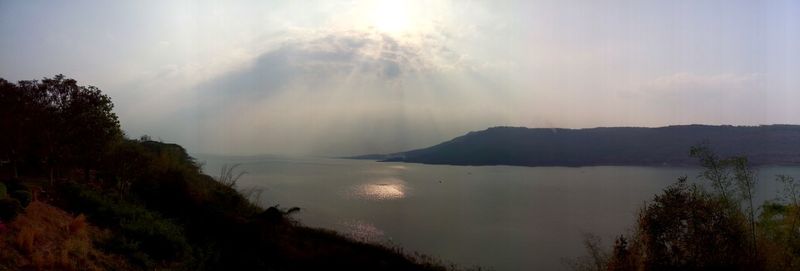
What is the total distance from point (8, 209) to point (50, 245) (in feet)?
7.07

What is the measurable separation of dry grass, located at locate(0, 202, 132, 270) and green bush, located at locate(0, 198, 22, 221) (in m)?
0.21

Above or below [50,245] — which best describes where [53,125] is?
above

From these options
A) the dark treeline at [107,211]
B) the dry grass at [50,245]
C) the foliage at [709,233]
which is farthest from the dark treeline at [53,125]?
the foliage at [709,233]

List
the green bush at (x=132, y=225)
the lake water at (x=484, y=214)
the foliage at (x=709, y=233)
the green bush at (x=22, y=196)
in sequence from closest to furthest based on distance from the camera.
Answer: the green bush at (x=22, y=196), the green bush at (x=132, y=225), the foliage at (x=709, y=233), the lake water at (x=484, y=214)

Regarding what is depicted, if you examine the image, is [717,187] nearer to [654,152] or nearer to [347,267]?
[347,267]

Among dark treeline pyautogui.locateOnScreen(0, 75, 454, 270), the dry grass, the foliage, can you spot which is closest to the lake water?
dark treeline pyautogui.locateOnScreen(0, 75, 454, 270)

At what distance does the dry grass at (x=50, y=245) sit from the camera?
11695mm

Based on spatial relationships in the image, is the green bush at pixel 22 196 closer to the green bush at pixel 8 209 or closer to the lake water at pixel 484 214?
the green bush at pixel 8 209

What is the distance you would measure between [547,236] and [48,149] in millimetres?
51898

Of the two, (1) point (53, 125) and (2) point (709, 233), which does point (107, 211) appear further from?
(2) point (709, 233)

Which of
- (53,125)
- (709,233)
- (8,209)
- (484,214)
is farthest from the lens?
(484,214)

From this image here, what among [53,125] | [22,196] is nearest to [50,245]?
[22,196]

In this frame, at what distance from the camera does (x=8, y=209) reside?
45.1ft

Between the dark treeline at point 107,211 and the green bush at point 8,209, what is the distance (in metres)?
0.03
